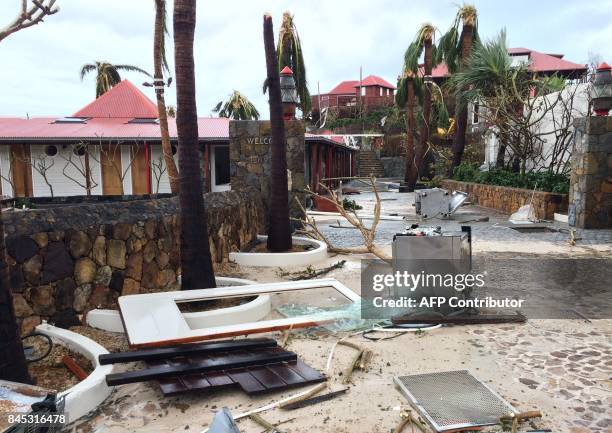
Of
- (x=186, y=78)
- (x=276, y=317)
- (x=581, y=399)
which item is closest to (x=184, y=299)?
(x=276, y=317)

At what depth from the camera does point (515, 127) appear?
15969 millimetres

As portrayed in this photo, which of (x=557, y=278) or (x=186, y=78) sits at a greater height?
(x=186, y=78)

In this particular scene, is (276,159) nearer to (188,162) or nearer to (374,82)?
(188,162)

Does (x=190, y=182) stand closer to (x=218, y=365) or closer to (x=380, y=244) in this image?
(x=218, y=365)

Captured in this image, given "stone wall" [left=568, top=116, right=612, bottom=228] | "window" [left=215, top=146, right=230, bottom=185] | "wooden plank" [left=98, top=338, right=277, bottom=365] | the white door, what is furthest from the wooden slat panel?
"wooden plank" [left=98, top=338, right=277, bottom=365]

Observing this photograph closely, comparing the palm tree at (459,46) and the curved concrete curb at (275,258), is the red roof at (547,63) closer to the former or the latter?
the palm tree at (459,46)

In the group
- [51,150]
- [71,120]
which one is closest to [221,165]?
[51,150]

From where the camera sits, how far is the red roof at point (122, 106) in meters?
21.5

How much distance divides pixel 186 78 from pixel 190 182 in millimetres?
1233

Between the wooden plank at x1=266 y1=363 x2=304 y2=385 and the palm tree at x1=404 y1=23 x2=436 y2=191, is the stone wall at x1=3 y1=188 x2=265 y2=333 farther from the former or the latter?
the palm tree at x1=404 y1=23 x2=436 y2=191

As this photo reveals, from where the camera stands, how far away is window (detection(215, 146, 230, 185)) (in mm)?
19766

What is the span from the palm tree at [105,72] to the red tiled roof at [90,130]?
36.6 ft

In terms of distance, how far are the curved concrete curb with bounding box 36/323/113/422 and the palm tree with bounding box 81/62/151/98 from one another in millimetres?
29435

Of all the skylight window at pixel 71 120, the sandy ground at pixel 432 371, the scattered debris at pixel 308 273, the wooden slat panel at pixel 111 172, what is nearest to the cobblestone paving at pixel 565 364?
the sandy ground at pixel 432 371
